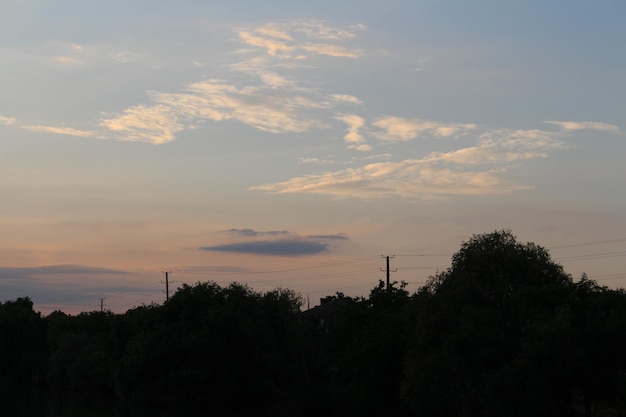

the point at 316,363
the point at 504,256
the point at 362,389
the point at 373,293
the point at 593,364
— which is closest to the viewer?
the point at 593,364

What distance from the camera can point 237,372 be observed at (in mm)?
78875

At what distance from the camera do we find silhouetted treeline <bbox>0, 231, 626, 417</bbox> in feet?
136

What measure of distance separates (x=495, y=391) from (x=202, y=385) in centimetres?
4120

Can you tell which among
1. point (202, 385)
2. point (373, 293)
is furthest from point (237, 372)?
point (373, 293)

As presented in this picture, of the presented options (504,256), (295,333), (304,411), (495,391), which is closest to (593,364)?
(495,391)

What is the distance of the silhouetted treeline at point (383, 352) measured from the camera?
4147 cm

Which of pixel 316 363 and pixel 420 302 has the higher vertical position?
pixel 420 302

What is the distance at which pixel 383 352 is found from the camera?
57438 millimetres

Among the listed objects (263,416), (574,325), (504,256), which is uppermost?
(504,256)

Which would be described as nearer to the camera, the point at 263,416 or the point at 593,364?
the point at 593,364

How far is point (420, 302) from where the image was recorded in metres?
49.6

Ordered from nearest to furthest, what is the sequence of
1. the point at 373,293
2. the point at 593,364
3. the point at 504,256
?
the point at 593,364
the point at 504,256
the point at 373,293

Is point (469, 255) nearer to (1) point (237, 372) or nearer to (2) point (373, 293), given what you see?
(2) point (373, 293)

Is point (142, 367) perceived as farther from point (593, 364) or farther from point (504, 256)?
point (593, 364)
